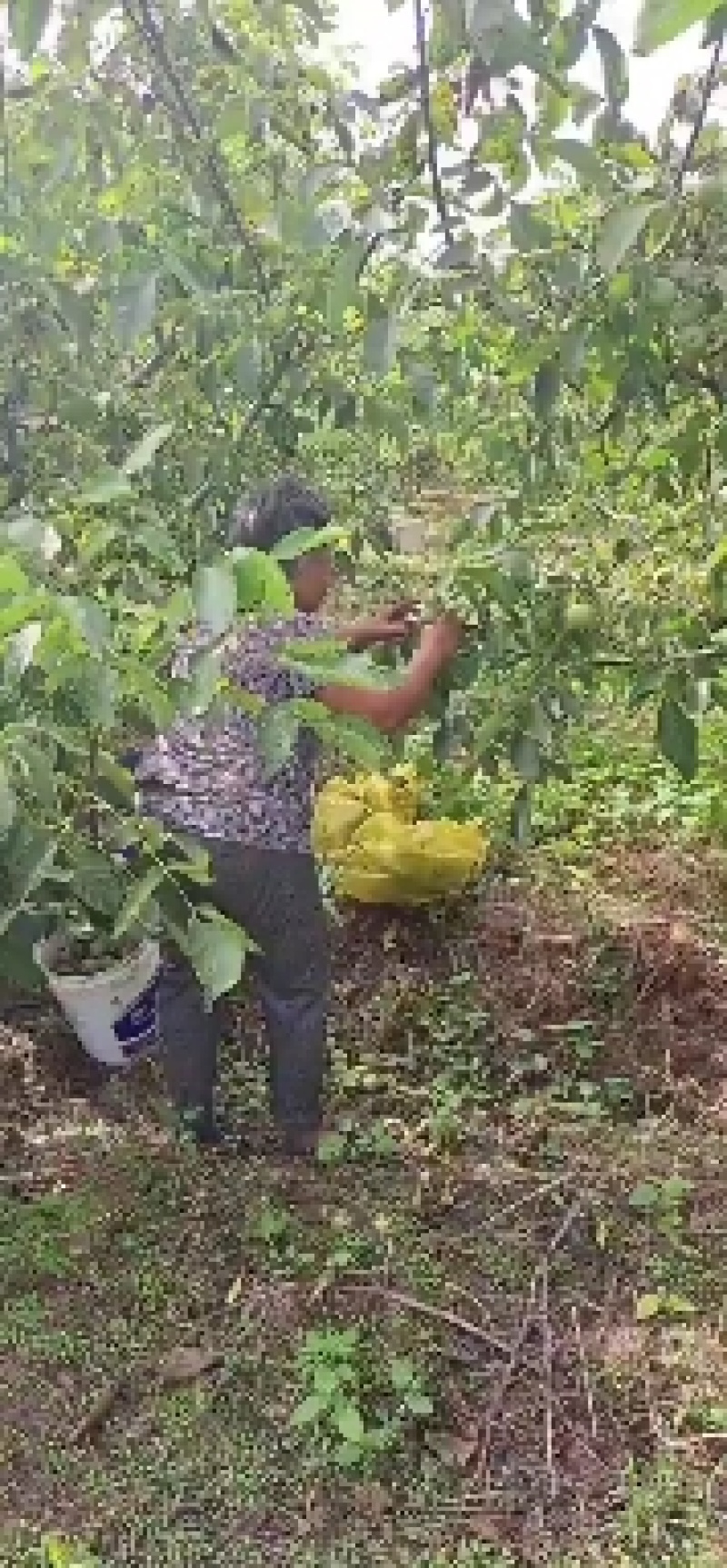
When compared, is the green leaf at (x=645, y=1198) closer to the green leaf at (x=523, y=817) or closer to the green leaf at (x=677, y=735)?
the green leaf at (x=523, y=817)

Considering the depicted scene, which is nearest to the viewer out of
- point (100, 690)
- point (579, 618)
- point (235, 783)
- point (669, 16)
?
point (669, 16)

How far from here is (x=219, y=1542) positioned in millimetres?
2158

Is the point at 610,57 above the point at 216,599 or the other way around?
above

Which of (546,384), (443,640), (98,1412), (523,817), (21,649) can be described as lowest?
(98,1412)

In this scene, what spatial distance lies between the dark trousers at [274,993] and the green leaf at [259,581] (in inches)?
50.2

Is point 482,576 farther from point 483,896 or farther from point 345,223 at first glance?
point 483,896

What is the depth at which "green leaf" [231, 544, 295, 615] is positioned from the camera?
4.48 feet

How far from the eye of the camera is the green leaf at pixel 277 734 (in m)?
1.53

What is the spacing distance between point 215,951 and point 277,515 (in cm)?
111

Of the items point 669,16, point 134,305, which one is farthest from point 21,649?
point 134,305

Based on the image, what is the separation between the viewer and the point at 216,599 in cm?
131

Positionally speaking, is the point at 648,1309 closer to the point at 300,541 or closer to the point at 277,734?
the point at 277,734

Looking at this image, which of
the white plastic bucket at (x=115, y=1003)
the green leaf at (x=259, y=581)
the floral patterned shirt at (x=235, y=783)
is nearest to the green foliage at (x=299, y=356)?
the green leaf at (x=259, y=581)

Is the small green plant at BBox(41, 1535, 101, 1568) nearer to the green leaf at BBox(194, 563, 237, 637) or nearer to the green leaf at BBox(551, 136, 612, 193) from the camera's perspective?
the green leaf at BBox(194, 563, 237, 637)
